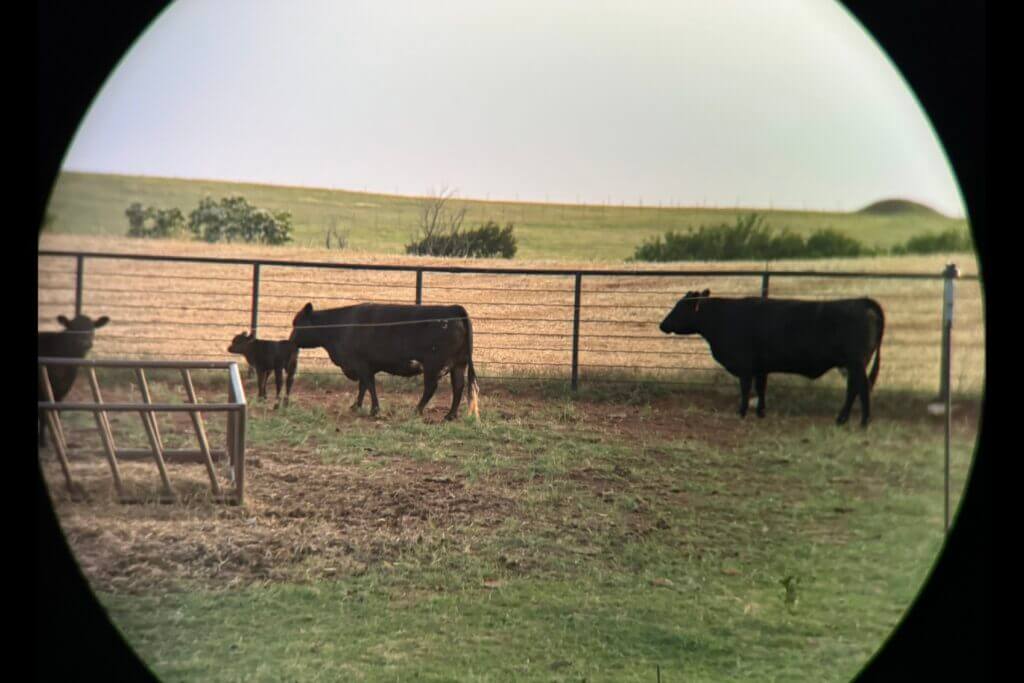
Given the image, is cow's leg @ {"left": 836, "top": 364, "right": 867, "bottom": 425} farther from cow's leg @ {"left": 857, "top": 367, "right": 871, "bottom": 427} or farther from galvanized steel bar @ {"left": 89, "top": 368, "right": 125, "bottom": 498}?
galvanized steel bar @ {"left": 89, "top": 368, "right": 125, "bottom": 498}

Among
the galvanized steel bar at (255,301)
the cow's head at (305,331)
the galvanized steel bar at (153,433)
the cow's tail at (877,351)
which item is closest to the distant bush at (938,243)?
the cow's tail at (877,351)

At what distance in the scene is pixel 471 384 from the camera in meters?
4.96

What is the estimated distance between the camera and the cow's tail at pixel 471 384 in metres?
4.94

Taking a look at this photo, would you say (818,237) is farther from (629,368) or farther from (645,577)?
(645,577)

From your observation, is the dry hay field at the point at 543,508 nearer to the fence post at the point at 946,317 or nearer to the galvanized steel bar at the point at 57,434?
the fence post at the point at 946,317

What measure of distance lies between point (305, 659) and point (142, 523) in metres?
0.87

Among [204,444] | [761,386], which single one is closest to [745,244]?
[761,386]

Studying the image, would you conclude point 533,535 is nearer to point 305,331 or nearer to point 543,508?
point 543,508

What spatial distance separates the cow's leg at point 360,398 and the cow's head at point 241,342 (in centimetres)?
→ 48

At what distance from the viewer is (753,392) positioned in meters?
4.98

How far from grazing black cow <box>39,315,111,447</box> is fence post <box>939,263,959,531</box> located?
344 cm

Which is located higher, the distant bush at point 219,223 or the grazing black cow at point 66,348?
the distant bush at point 219,223

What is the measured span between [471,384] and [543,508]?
1.90 ft

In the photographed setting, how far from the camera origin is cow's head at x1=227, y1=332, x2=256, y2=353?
5062mm
